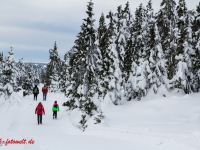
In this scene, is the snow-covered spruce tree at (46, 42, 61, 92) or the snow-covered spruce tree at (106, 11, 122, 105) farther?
the snow-covered spruce tree at (46, 42, 61, 92)

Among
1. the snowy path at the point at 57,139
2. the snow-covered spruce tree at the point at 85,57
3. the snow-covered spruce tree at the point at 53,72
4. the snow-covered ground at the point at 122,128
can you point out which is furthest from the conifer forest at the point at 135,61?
the snow-covered spruce tree at the point at 53,72

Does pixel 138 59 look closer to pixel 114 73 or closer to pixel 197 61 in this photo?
Result: pixel 114 73

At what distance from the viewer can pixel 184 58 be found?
24.4 m

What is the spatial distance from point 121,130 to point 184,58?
15.2 meters

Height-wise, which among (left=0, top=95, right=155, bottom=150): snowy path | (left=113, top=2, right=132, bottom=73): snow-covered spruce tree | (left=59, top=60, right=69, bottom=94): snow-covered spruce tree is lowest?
(left=0, top=95, right=155, bottom=150): snowy path

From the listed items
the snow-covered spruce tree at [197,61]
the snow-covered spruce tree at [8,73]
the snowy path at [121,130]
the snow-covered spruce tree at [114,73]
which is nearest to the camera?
the snowy path at [121,130]

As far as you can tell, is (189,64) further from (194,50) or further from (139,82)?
(139,82)

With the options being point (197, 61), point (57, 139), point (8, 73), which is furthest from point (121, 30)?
point (8, 73)

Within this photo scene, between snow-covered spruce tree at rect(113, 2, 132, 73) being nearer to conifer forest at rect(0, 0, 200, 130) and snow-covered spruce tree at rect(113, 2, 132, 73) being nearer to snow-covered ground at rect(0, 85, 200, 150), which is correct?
conifer forest at rect(0, 0, 200, 130)

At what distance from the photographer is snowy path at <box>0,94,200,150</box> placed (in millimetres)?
10016

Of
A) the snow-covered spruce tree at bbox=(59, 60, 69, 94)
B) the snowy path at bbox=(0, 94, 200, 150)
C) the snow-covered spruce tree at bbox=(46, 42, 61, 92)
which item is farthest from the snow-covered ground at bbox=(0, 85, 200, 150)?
the snow-covered spruce tree at bbox=(46, 42, 61, 92)

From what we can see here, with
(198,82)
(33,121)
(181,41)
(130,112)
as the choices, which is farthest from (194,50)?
(33,121)

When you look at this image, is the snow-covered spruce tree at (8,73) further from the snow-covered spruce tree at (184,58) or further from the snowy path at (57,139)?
the snow-covered spruce tree at (184,58)

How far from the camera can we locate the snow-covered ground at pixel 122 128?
33.0ft
